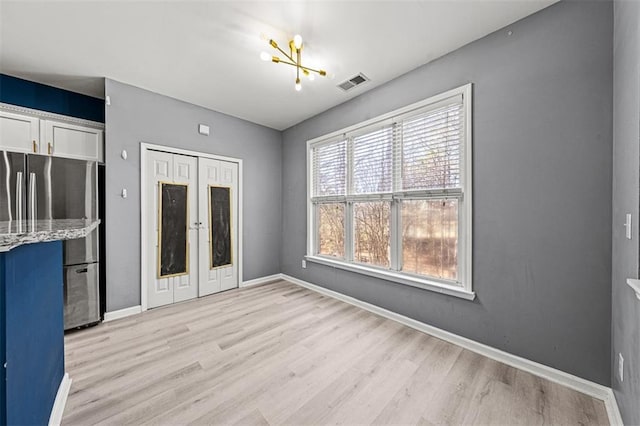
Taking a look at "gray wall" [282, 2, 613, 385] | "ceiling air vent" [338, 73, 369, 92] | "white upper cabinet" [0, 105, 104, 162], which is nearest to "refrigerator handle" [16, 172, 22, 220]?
"white upper cabinet" [0, 105, 104, 162]

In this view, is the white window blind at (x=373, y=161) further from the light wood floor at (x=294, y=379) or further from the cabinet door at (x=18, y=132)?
the cabinet door at (x=18, y=132)

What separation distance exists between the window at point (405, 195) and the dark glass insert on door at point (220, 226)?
1.47m

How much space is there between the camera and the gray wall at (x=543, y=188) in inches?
66.8

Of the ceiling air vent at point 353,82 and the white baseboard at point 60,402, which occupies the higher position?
the ceiling air vent at point 353,82

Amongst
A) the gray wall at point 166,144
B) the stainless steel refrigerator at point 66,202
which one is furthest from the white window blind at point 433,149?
the stainless steel refrigerator at point 66,202

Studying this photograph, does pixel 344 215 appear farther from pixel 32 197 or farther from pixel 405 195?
pixel 32 197

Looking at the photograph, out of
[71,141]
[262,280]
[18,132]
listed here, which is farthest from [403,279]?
[18,132]

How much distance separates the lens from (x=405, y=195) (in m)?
2.80

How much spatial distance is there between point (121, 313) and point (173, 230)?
1141mm

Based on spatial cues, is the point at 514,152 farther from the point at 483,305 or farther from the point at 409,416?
the point at 409,416

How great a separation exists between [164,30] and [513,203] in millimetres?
3392

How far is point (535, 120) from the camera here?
6.36 feet

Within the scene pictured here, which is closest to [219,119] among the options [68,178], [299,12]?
[68,178]

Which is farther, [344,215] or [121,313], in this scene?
[344,215]
